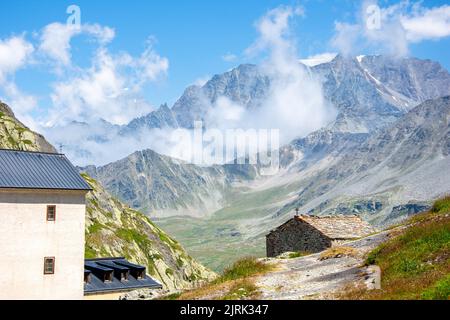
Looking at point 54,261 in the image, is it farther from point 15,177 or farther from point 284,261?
point 284,261

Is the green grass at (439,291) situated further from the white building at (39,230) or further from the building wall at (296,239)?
the white building at (39,230)

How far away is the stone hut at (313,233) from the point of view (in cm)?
5953

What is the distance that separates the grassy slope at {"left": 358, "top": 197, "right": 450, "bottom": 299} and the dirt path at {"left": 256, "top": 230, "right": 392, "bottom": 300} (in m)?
1.33

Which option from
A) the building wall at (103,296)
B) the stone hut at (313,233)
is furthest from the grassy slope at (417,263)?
the building wall at (103,296)

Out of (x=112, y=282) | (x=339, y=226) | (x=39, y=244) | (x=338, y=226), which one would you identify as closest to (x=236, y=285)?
(x=39, y=244)

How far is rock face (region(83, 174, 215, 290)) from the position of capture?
12662 cm

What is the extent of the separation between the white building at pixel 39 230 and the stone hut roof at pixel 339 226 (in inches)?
984

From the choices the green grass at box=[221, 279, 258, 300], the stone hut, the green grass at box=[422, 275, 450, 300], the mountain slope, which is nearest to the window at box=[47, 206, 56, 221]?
the stone hut

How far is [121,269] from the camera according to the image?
72438 millimetres

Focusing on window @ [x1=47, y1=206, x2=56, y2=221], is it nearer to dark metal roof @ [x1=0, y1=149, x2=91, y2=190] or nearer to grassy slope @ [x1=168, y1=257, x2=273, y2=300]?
dark metal roof @ [x1=0, y1=149, x2=91, y2=190]
